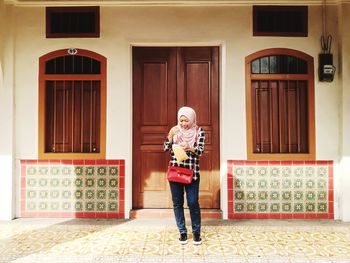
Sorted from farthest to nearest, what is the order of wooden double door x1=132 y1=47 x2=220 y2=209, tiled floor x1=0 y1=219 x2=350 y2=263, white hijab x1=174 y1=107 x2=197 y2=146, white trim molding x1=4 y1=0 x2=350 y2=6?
wooden double door x1=132 y1=47 x2=220 y2=209, white trim molding x1=4 y1=0 x2=350 y2=6, white hijab x1=174 y1=107 x2=197 y2=146, tiled floor x1=0 y1=219 x2=350 y2=263

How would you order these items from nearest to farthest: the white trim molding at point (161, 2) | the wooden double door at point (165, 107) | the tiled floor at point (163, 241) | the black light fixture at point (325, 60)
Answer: the tiled floor at point (163, 241) < the black light fixture at point (325, 60) < the white trim molding at point (161, 2) < the wooden double door at point (165, 107)

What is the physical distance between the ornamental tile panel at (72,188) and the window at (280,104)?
200cm

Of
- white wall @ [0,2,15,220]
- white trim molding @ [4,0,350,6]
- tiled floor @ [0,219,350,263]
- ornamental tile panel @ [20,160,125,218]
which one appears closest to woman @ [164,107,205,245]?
tiled floor @ [0,219,350,263]

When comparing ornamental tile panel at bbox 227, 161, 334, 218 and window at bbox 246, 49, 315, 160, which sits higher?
window at bbox 246, 49, 315, 160

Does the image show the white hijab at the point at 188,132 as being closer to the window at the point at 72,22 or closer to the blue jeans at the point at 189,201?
the blue jeans at the point at 189,201

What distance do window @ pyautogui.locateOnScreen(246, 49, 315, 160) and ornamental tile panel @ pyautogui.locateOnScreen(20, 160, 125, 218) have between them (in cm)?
200

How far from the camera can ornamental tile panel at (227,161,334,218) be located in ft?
16.7

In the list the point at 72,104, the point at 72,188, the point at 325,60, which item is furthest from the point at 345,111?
the point at 72,188

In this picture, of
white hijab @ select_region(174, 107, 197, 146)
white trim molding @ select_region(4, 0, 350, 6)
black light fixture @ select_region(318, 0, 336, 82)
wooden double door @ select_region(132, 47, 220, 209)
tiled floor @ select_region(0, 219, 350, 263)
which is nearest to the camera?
tiled floor @ select_region(0, 219, 350, 263)

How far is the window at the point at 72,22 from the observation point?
5.16 metres

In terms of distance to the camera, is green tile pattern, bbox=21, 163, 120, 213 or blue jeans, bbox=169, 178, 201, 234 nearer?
blue jeans, bbox=169, 178, 201, 234

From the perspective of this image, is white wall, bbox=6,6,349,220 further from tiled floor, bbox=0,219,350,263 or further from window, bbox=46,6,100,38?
tiled floor, bbox=0,219,350,263

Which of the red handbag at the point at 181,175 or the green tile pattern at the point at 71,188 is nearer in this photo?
the red handbag at the point at 181,175

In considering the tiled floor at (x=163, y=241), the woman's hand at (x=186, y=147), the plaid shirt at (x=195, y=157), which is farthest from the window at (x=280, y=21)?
the tiled floor at (x=163, y=241)
